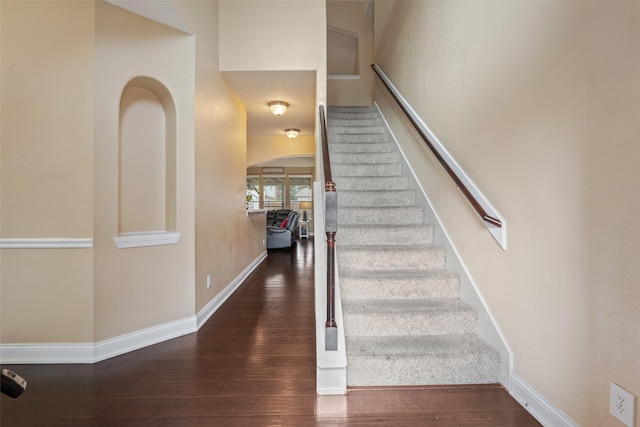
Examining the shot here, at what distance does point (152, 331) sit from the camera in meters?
2.26

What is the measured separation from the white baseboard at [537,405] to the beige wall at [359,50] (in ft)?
17.9

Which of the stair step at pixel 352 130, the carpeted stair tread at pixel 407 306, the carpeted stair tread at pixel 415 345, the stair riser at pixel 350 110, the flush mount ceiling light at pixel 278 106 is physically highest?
the stair riser at pixel 350 110

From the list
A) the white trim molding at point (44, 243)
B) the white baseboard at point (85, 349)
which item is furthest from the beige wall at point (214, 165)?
the white trim molding at point (44, 243)

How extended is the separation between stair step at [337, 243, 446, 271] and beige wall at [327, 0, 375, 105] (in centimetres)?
447

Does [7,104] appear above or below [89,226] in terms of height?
above

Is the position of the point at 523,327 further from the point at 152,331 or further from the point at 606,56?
the point at 152,331

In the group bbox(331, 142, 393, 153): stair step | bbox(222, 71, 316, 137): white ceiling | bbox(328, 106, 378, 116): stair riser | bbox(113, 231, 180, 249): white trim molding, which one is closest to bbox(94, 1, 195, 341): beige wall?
bbox(113, 231, 180, 249): white trim molding

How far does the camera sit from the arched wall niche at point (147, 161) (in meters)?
2.29

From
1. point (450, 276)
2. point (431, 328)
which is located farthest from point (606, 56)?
point (431, 328)

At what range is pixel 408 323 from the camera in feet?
6.15

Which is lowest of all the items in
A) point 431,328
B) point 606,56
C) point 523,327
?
point 431,328

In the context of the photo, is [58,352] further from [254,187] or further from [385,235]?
[254,187]

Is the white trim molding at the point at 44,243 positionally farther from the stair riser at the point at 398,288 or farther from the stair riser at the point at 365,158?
the stair riser at the point at 365,158

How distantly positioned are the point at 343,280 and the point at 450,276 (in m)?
0.80
